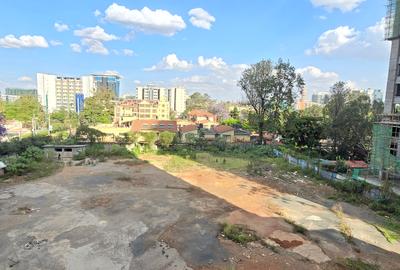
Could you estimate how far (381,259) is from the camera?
7.37m

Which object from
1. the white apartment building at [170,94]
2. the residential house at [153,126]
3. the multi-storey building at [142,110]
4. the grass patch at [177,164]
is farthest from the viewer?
the white apartment building at [170,94]

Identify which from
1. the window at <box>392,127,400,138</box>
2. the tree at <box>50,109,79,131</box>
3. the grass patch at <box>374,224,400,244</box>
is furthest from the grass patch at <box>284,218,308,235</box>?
the tree at <box>50,109,79,131</box>

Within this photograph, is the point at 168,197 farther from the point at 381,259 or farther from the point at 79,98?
the point at 79,98

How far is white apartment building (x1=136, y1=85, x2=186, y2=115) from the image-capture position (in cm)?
10238

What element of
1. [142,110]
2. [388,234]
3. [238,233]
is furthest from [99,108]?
[388,234]

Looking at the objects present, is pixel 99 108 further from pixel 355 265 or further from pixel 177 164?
pixel 355 265

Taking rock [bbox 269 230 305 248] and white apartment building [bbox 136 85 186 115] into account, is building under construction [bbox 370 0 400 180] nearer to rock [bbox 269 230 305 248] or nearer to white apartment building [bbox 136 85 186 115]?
rock [bbox 269 230 305 248]

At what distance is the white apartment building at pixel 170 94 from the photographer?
102 meters

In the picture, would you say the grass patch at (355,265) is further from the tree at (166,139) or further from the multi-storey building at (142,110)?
the multi-storey building at (142,110)

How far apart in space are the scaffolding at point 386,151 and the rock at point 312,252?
10000 mm

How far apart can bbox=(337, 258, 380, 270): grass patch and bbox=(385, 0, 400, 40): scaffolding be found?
1590cm

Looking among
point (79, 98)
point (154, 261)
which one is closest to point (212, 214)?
point (154, 261)

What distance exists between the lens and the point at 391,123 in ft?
53.7

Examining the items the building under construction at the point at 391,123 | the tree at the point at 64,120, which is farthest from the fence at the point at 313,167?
the tree at the point at 64,120
